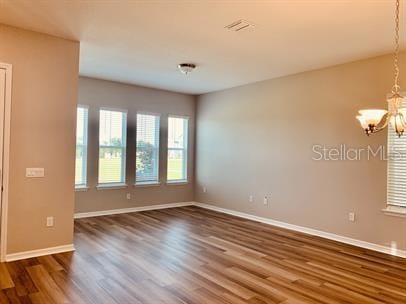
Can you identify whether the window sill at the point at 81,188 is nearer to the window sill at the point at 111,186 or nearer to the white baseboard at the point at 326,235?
the window sill at the point at 111,186

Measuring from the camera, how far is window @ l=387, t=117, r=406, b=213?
4.24m

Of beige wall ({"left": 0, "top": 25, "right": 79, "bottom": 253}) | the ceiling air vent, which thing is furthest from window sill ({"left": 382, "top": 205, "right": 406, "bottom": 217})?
beige wall ({"left": 0, "top": 25, "right": 79, "bottom": 253})

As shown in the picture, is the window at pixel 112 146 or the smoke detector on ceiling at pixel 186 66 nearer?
the smoke detector on ceiling at pixel 186 66

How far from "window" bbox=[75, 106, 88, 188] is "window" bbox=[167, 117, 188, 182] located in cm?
204

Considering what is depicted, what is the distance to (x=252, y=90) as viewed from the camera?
6.42m

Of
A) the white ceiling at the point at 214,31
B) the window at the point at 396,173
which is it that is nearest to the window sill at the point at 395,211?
the window at the point at 396,173

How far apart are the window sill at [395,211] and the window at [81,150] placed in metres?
5.38

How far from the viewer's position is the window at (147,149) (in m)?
6.99

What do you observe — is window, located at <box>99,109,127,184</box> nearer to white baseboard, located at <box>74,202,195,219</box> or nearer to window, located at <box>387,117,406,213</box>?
white baseboard, located at <box>74,202,195,219</box>

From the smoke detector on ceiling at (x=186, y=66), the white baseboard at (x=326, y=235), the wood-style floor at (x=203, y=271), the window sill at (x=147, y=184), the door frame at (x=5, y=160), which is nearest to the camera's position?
the wood-style floor at (x=203, y=271)

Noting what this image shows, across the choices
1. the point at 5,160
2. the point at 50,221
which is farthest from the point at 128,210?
the point at 5,160

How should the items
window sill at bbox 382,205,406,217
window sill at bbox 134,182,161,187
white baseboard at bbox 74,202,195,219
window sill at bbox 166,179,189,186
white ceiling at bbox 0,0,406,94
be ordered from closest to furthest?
white ceiling at bbox 0,0,406,94
window sill at bbox 382,205,406,217
white baseboard at bbox 74,202,195,219
window sill at bbox 134,182,161,187
window sill at bbox 166,179,189,186

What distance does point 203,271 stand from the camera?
351 centimetres

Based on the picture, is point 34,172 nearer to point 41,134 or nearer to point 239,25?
point 41,134
